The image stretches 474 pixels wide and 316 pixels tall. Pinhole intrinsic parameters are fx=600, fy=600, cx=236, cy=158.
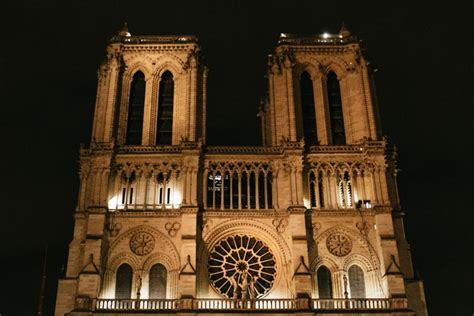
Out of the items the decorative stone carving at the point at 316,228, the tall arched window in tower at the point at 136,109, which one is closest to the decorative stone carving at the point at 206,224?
the decorative stone carving at the point at 316,228

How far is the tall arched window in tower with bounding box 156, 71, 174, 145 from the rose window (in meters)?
8.81

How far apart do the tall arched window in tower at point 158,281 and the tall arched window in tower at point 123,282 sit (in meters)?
1.25

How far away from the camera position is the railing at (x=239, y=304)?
34.0m

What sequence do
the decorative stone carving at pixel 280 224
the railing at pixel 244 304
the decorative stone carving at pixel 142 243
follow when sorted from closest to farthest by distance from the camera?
1. the railing at pixel 244 304
2. the decorative stone carving at pixel 142 243
3. the decorative stone carving at pixel 280 224

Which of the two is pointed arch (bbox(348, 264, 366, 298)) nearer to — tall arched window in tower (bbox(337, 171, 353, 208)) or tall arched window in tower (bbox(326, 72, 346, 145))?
tall arched window in tower (bbox(337, 171, 353, 208))

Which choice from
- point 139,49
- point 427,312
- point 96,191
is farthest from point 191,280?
point 139,49

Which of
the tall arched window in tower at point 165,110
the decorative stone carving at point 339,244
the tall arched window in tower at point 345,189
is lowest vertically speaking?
the decorative stone carving at point 339,244

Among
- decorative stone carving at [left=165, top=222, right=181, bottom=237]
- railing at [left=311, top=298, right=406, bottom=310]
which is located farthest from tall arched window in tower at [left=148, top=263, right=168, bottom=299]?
railing at [left=311, top=298, right=406, bottom=310]

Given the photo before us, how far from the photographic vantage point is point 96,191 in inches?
1484

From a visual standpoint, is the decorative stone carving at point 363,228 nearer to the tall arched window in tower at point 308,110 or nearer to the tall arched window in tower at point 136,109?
the tall arched window in tower at point 308,110

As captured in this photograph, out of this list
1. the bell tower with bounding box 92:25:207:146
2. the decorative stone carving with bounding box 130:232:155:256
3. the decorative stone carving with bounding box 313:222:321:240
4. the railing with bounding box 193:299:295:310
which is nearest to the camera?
the railing with bounding box 193:299:295:310

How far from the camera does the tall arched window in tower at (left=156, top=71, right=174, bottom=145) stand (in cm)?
4178

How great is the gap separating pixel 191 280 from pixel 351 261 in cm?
993

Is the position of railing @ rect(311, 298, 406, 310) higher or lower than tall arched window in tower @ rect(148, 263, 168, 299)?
lower
